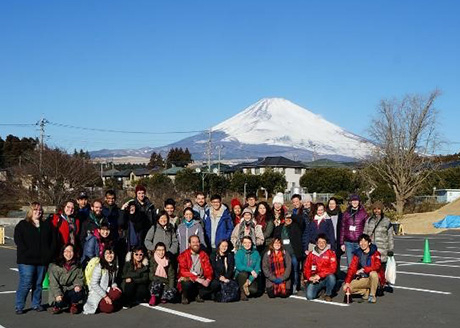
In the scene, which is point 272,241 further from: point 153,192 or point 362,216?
point 153,192

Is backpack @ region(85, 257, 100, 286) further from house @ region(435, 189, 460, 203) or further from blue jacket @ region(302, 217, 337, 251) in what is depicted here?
house @ region(435, 189, 460, 203)

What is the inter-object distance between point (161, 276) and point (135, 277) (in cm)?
42

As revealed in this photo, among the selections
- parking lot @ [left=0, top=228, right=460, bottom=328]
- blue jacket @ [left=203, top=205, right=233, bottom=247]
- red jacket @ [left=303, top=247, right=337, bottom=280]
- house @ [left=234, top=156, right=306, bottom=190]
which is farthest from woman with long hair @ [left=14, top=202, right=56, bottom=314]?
house @ [left=234, top=156, right=306, bottom=190]

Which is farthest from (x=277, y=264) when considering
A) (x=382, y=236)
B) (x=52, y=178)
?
(x=52, y=178)

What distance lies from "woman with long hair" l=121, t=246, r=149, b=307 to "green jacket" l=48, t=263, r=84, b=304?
0.70 m

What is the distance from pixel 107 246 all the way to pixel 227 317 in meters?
2.15

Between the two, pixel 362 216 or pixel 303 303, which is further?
pixel 362 216

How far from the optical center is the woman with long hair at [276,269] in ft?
33.3

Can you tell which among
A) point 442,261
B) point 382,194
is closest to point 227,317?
point 442,261

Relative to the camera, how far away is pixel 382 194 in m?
48.3

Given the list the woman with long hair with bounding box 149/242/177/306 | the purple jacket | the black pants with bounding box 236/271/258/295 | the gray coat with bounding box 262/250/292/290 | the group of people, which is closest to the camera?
the group of people

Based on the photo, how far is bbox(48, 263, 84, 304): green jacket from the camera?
28.9ft

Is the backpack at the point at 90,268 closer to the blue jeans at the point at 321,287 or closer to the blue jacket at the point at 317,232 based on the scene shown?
the blue jeans at the point at 321,287

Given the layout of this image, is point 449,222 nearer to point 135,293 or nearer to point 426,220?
point 426,220
